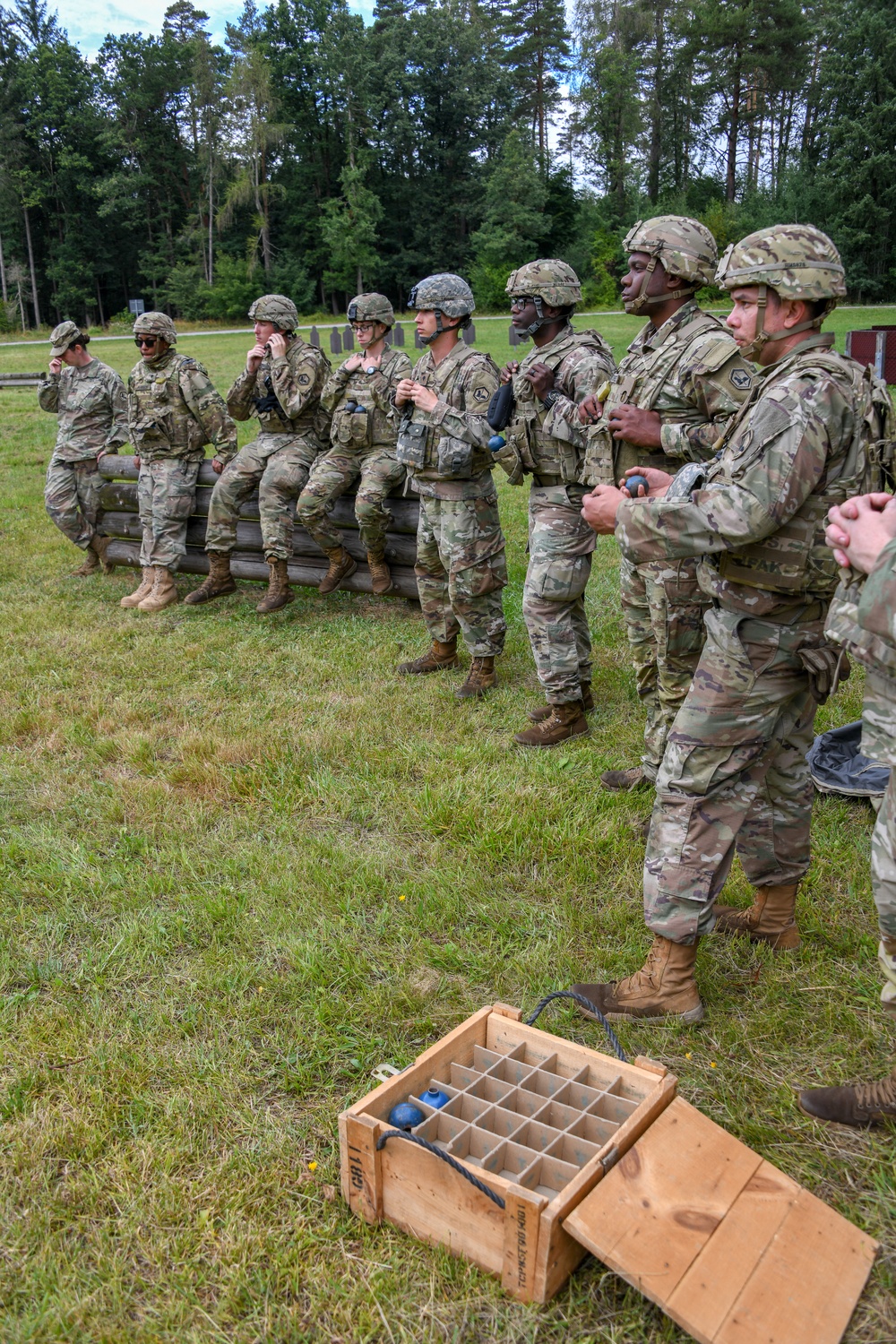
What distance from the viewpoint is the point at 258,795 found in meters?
5.77

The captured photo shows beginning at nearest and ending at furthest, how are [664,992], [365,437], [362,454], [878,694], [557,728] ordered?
[878,694] < [664,992] < [557,728] < [365,437] < [362,454]

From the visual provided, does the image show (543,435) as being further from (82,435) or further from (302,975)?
(82,435)

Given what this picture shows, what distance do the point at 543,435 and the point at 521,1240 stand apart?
4373 mm

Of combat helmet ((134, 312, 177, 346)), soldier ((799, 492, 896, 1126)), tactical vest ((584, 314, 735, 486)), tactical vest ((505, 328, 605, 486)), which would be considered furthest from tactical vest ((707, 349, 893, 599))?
combat helmet ((134, 312, 177, 346))

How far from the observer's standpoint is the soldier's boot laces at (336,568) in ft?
29.0

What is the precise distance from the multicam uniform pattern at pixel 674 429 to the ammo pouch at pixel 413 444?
197 centimetres

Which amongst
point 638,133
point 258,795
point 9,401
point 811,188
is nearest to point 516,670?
point 258,795

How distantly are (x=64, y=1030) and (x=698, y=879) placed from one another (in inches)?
94.7

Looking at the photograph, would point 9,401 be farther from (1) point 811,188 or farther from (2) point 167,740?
(1) point 811,188

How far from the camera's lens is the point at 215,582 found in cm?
952

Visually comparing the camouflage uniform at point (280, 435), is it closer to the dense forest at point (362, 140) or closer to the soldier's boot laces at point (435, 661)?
the soldier's boot laces at point (435, 661)

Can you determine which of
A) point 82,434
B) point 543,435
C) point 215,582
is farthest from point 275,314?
point 543,435

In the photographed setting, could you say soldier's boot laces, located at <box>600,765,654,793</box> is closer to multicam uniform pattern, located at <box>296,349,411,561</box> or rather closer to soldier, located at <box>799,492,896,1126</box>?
soldier, located at <box>799,492,896,1126</box>

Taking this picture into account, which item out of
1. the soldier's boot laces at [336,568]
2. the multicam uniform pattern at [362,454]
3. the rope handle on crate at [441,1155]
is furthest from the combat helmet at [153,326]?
the rope handle on crate at [441,1155]
